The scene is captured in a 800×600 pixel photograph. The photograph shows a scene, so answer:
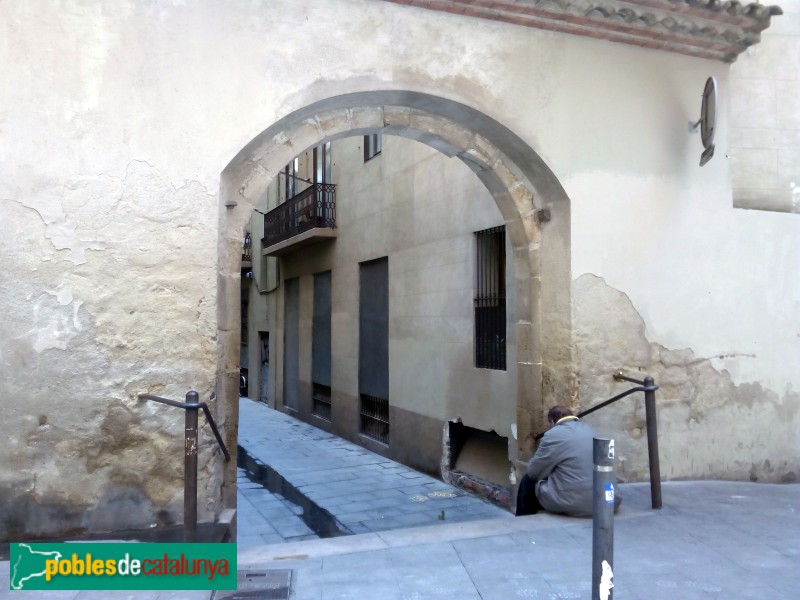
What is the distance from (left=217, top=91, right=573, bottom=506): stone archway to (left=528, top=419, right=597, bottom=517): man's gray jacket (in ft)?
3.60

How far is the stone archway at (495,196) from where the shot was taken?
17.6ft

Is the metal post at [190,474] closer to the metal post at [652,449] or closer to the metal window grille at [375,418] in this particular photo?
the metal post at [652,449]

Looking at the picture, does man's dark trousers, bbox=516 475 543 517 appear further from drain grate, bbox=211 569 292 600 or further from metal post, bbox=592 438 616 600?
metal post, bbox=592 438 616 600

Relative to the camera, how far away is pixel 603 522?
3125 millimetres

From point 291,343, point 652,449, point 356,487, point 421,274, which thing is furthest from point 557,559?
point 291,343

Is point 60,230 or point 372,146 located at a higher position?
point 372,146

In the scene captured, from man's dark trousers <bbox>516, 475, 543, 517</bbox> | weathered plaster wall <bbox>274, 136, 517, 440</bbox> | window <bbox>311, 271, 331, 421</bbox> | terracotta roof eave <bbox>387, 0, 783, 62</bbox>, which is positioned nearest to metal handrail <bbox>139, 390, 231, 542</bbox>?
man's dark trousers <bbox>516, 475, 543, 517</bbox>

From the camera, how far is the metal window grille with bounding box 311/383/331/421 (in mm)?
14281

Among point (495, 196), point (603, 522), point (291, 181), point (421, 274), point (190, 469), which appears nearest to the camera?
point (603, 522)

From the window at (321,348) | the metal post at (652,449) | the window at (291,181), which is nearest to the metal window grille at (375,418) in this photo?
the window at (321,348)

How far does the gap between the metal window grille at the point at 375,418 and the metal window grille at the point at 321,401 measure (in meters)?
1.93

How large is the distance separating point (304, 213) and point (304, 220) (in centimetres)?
14

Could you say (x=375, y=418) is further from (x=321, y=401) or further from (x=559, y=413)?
(x=559, y=413)

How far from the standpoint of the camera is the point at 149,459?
4.76m
